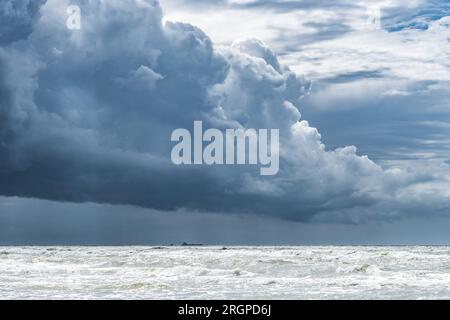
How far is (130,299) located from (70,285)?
5.70m

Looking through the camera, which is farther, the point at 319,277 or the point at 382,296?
the point at 319,277

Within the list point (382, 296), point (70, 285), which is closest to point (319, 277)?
point (382, 296)

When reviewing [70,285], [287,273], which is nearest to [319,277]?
[287,273]

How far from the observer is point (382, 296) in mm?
21672
